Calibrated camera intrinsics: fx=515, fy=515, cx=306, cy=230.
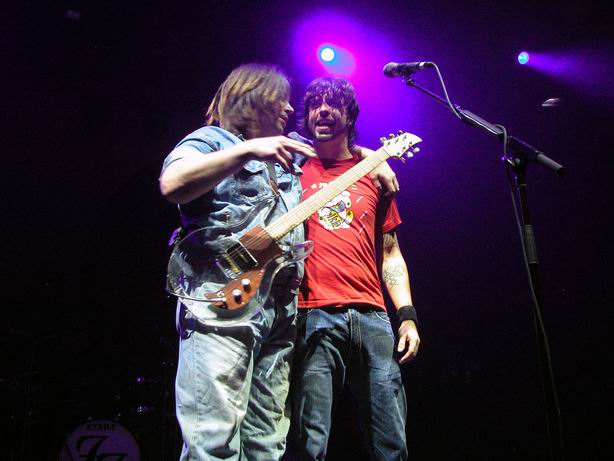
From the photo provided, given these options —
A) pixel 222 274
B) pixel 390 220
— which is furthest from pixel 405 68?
pixel 222 274

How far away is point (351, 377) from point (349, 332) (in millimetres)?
226

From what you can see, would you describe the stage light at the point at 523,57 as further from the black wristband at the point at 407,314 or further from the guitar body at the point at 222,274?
the guitar body at the point at 222,274

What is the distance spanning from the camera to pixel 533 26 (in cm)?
430

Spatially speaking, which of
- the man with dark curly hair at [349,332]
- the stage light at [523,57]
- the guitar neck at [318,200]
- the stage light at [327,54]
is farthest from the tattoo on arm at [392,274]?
the stage light at [523,57]

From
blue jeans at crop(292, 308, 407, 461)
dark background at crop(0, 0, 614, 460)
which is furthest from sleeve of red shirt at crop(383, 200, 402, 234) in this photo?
dark background at crop(0, 0, 614, 460)

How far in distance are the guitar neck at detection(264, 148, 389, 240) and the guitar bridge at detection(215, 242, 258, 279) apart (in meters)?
0.13

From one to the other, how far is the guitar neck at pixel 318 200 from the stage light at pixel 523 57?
276cm

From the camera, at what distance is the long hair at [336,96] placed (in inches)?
106

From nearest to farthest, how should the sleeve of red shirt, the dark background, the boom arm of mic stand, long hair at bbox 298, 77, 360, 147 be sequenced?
1. the boom arm of mic stand
2. the sleeve of red shirt
3. long hair at bbox 298, 77, 360, 147
4. the dark background

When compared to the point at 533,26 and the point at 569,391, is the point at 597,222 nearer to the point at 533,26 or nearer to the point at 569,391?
the point at 569,391

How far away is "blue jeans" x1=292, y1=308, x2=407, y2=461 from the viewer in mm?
2012

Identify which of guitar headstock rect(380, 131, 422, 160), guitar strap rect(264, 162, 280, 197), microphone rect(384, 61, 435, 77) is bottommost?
guitar strap rect(264, 162, 280, 197)

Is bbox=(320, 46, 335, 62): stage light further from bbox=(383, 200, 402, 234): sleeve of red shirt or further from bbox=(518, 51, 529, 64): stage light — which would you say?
bbox=(383, 200, 402, 234): sleeve of red shirt

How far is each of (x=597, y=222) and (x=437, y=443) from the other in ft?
8.03
